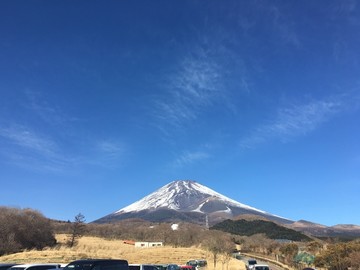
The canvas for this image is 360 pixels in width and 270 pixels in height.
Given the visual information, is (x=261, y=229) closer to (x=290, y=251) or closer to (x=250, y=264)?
(x=290, y=251)

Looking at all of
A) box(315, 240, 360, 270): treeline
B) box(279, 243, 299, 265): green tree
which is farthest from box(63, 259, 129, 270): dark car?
box(279, 243, 299, 265): green tree

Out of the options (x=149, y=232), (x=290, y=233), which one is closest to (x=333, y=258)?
(x=149, y=232)

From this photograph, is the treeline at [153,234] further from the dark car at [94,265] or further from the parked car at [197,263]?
the dark car at [94,265]

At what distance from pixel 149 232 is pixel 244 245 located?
2710 cm

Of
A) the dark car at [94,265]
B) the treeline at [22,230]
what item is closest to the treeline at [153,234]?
the treeline at [22,230]

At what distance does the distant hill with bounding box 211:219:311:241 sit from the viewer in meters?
140

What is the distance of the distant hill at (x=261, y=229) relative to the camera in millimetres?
139500

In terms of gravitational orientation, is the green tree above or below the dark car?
above

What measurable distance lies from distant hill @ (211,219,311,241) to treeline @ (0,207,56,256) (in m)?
93.3

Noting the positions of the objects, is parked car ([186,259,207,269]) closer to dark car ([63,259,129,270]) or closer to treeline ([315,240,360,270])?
treeline ([315,240,360,270])

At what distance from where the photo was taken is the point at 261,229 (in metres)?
158

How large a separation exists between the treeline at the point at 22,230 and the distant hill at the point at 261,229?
93299mm

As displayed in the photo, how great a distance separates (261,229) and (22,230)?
115623mm

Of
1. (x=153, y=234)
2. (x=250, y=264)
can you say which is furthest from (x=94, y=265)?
(x=153, y=234)
